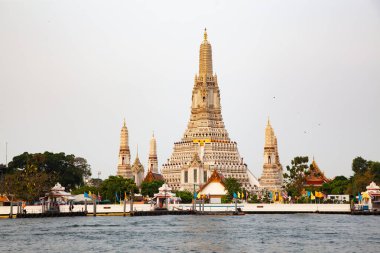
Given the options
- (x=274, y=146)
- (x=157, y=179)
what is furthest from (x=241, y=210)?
(x=274, y=146)

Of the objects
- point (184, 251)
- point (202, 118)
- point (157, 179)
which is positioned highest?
point (202, 118)

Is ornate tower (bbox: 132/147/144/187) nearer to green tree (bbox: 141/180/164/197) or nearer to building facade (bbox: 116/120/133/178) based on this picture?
building facade (bbox: 116/120/133/178)

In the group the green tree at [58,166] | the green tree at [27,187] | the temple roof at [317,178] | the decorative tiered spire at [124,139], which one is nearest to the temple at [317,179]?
the temple roof at [317,178]

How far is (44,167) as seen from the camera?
142875 mm

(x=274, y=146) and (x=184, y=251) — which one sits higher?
(x=274, y=146)

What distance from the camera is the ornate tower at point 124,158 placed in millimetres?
177500

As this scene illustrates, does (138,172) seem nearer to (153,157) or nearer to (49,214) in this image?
(153,157)

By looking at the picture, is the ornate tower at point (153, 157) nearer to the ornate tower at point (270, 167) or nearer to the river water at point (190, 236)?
the ornate tower at point (270, 167)

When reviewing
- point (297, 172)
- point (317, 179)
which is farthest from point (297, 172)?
point (317, 179)

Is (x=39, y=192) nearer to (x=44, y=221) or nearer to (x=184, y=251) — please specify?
(x=44, y=221)

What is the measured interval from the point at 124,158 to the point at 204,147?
58.2 ft

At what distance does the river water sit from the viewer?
62.2 meters

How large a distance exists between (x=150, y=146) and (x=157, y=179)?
Result: 2074cm

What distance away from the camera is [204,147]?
175 metres
